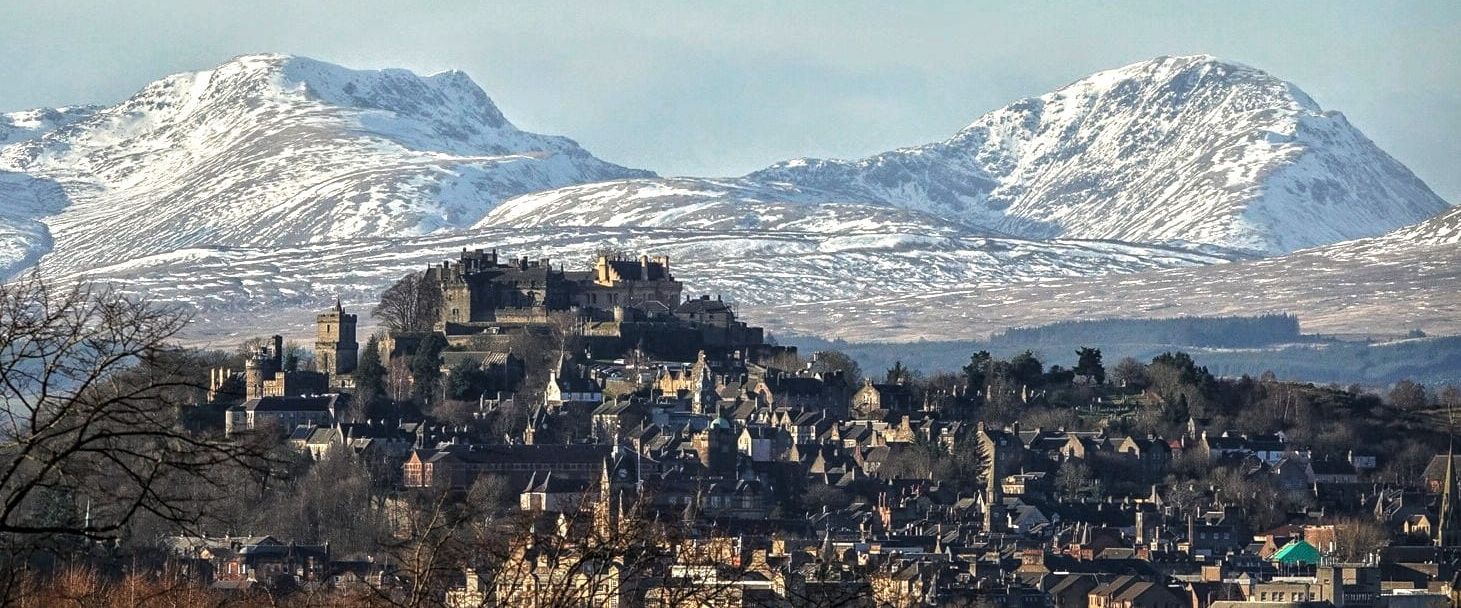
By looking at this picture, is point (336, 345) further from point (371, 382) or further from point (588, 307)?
point (588, 307)

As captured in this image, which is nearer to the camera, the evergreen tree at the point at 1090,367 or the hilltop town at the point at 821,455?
the hilltop town at the point at 821,455

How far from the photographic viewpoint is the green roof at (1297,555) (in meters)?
105

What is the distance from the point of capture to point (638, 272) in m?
158

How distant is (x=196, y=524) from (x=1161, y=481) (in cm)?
10495

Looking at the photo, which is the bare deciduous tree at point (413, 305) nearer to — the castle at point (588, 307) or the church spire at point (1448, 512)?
the castle at point (588, 307)

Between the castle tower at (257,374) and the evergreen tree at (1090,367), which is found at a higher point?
the evergreen tree at (1090,367)

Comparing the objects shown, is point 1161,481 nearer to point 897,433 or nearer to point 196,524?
point 897,433

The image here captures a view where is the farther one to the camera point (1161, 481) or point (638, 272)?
point (638, 272)

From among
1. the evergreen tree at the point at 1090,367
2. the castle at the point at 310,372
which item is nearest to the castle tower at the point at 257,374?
the castle at the point at 310,372

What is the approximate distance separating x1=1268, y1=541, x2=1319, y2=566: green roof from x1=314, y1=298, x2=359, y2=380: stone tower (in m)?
44.3

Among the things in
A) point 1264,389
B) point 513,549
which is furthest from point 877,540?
point 513,549

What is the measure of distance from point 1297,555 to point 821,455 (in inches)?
990

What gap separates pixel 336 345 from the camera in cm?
14200

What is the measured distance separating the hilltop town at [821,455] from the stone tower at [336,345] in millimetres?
159
